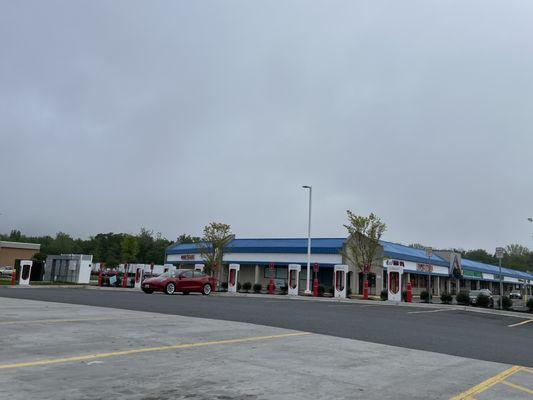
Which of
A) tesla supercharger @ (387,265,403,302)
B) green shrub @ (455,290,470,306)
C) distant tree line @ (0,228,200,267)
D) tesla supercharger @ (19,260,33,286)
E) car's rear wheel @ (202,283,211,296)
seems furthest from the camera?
distant tree line @ (0,228,200,267)

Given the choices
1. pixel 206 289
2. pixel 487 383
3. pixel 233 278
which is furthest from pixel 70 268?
pixel 487 383

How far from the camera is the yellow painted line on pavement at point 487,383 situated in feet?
21.0

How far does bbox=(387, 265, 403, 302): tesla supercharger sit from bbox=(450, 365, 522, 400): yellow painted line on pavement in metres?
23.5

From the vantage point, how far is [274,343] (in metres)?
9.89

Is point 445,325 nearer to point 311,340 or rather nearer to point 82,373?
point 311,340

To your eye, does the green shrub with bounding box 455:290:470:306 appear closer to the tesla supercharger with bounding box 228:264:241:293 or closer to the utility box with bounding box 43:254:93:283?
the tesla supercharger with bounding box 228:264:241:293

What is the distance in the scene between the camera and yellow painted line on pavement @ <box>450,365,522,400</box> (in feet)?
21.0

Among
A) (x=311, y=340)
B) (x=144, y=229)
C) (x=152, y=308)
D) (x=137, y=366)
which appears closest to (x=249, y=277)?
(x=152, y=308)

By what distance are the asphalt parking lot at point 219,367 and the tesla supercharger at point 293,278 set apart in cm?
2495

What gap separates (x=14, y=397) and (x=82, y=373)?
1.32 meters

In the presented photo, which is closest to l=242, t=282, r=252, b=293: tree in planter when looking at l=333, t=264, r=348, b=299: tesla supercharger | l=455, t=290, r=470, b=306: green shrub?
l=333, t=264, r=348, b=299: tesla supercharger

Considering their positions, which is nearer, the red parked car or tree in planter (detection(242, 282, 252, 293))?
the red parked car

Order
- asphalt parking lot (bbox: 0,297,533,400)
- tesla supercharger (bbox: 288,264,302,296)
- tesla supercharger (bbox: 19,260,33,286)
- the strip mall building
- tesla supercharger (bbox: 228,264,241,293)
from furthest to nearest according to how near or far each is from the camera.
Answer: the strip mall building < tesla supercharger (bbox: 228,264,241,293) < tesla supercharger (bbox: 288,264,302,296) < tesla supercharger (bbox: 19,260,33,286) < asphalt parking lot (bbox: 0,297,533,400)

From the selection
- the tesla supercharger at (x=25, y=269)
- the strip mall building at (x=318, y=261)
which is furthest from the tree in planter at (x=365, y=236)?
the tesla supercharger at (x=25, y=269)
